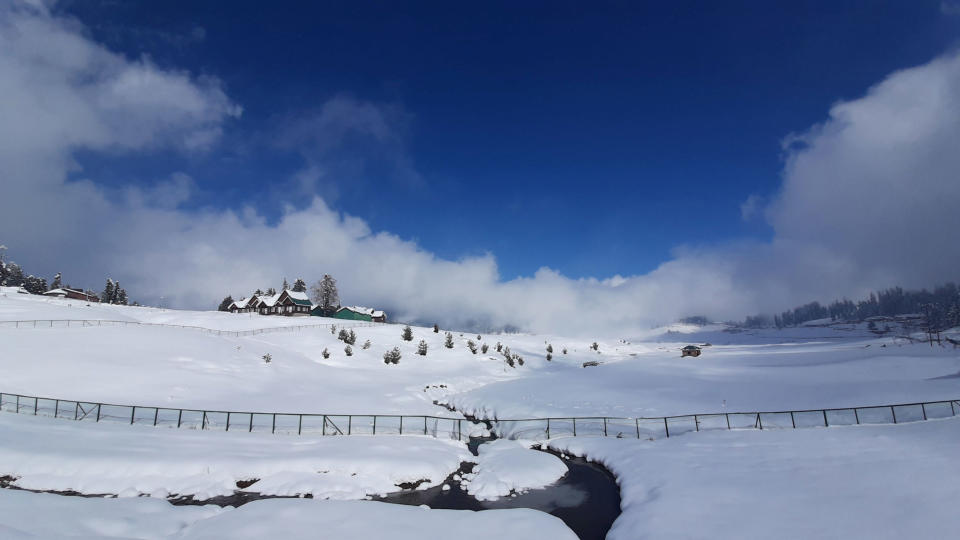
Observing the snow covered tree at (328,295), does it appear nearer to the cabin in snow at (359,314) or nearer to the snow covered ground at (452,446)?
the cabin in snow at (359,314)

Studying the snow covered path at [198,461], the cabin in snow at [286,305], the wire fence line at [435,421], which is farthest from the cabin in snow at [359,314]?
the snow covered path at [198,461]

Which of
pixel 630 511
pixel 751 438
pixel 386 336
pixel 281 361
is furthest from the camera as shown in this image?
pixel 386 336

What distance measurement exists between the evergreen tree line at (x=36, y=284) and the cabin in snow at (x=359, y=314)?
231ft

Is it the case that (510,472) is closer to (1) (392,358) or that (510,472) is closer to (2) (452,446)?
(2) (452,446)

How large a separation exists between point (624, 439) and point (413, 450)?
13.8 meters

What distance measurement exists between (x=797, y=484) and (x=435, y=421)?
2399 cm

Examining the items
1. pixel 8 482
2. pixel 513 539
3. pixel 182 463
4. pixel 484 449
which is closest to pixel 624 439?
pixel 484 449

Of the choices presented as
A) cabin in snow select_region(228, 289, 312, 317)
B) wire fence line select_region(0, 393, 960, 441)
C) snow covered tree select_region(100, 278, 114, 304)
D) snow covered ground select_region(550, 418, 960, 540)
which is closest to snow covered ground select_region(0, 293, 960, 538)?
snow covered ground select_region(550, 418, 960, 540)

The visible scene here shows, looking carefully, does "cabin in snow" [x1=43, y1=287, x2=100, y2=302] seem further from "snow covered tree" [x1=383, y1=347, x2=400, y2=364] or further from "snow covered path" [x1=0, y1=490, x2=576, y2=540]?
"snow covered path" [x1=0, y1=490, x2=576, y2=540]

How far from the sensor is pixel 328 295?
12412 cm

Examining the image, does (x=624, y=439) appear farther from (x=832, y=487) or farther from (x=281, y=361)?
(x=281, y=361)

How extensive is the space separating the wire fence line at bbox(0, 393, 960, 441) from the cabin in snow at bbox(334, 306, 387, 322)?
9323 cm

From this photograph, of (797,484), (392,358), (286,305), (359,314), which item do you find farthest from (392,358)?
(359,314)

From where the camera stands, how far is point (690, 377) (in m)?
52.4
